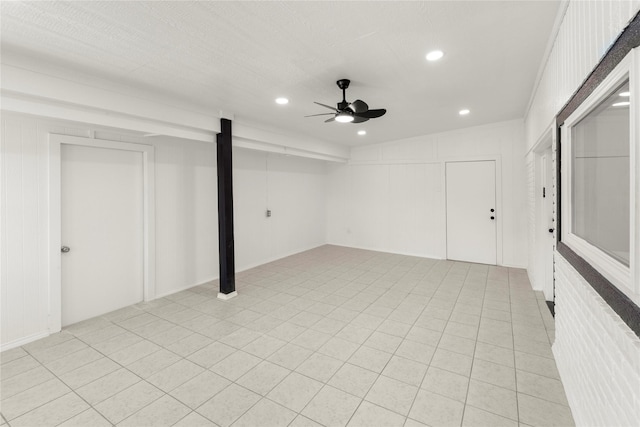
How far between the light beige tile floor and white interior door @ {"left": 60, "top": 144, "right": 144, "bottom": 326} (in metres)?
0.27

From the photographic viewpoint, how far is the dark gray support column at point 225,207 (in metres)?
4.34

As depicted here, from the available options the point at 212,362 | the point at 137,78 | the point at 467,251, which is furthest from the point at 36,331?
the point at 467,251

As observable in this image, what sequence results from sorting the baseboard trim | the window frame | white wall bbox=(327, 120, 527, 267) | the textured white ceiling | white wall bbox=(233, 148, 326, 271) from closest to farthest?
1. the window frame
2. the textured white ceiling
3. the baseboard trim
4. white wall bbox=(327, 120, 527, 267)
5. white wall bbox=(233, 148, 326, 271)

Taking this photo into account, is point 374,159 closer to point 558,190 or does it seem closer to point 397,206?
point 397,206

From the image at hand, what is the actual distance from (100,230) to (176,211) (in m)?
1.03

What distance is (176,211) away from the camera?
4.62 meters

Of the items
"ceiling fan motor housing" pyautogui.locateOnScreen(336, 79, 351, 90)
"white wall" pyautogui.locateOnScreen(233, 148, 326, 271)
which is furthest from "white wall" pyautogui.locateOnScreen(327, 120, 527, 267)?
"ceiling fan motor housing" pyautogui.locateOnScreen(336, 79, 351, 90)

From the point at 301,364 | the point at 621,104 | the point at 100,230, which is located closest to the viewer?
the point at 621,104

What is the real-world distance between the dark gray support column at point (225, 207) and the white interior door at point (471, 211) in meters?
4.57

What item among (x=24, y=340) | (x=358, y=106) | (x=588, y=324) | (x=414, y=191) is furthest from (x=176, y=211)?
(x=414, y=191)

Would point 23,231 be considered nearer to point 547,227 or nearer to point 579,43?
point 579,43

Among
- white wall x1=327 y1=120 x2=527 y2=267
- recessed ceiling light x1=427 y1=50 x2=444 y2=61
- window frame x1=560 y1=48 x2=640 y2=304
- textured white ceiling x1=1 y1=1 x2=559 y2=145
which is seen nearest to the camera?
window frame x1=560 y1=48 x2=640 y2=304

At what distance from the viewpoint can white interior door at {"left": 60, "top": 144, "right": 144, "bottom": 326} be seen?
11.5ft

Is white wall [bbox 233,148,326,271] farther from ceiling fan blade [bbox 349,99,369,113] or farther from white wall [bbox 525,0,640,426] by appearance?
white wall [bbox 525,0,640,426]
